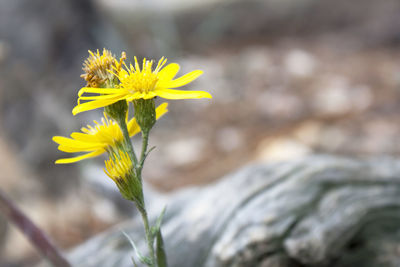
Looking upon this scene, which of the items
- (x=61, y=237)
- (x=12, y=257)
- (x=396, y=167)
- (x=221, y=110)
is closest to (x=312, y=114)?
(x=221, y=110)

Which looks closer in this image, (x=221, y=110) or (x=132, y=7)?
(x=221, y=110)

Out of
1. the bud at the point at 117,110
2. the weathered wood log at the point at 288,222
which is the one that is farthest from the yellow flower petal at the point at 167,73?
the weathered wood log at the point at 288,222

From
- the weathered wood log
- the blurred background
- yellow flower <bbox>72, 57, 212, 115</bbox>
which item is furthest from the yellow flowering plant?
the blurred background

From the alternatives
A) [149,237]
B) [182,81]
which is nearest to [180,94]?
[182,81]

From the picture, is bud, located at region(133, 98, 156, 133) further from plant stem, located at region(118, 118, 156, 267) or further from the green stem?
the green stem

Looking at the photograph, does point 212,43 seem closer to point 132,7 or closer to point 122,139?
point 132,7

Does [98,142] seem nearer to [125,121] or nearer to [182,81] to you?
[125,121]
